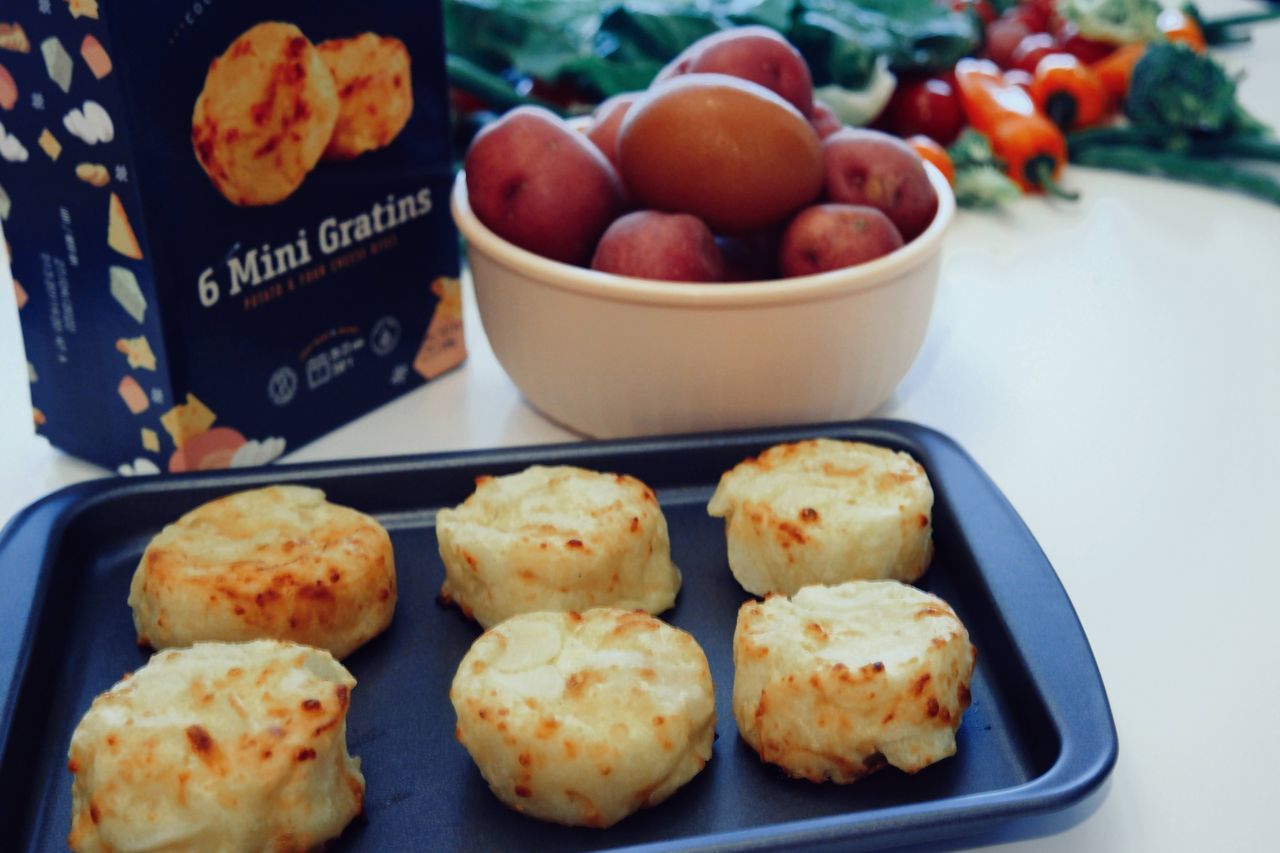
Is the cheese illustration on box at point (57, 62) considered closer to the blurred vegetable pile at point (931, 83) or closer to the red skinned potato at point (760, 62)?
the red skinned potato at point (760, 62)

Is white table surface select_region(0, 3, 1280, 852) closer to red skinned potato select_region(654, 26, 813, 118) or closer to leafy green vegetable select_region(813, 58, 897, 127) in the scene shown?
leafy green vegetable select_region(813, 58, 897, 127)

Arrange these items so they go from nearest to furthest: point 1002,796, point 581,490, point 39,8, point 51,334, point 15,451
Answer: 1. point 1002,796
2. point 39,8
3. point 581,490
4. point 51,334
5. point 15,451

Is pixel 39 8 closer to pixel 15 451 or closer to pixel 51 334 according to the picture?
pixel 51 334

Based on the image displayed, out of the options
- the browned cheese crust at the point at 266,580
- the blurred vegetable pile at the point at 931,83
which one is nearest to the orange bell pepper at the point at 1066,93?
the blurred vegetable pile at the point at 931,83

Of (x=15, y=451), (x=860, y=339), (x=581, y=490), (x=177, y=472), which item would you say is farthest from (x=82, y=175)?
(x=860, y=339)

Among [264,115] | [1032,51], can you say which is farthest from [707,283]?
[1032,51]
